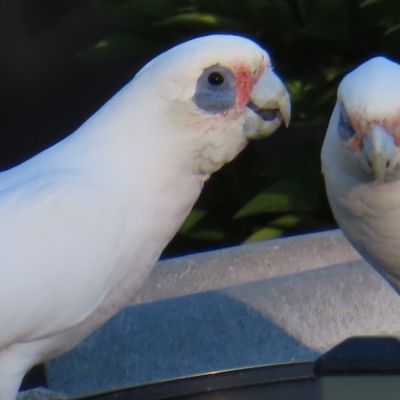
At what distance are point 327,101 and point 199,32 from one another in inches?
13.7

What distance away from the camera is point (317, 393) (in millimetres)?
1216

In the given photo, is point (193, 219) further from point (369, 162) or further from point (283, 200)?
point (369, 162)

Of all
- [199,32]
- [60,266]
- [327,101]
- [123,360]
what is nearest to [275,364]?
[123,360]

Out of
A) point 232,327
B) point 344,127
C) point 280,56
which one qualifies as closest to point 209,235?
point 280,56

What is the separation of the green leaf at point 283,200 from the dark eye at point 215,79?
0.95 m

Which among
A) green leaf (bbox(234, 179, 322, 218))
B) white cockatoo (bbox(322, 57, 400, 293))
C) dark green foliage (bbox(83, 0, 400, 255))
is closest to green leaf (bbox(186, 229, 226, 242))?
dark green foliage (bbox(83, 0, 400, 255))

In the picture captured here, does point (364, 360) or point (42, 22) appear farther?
point (42, 22)

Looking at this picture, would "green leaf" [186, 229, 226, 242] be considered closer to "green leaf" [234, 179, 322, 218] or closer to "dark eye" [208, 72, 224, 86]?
"green leaf" [234, 179, 322, 218]

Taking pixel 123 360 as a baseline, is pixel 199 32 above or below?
above

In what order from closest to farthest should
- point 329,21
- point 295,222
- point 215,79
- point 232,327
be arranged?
point 215,79 < point 232,327 < point 329,21 < point 295,222

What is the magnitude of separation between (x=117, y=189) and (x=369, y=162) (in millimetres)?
325

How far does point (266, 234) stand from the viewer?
2.09 metres

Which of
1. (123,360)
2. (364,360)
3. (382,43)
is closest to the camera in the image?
(364,360)

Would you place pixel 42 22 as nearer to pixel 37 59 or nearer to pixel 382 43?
pixel 37 59
